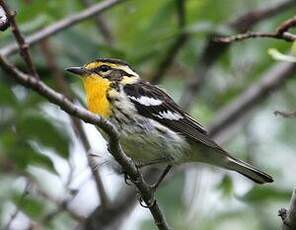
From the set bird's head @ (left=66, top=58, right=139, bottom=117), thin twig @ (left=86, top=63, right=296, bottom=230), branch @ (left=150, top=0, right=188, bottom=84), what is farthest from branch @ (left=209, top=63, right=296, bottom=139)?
bird's head @ (left=66, top=58, right=139, bottom=117)

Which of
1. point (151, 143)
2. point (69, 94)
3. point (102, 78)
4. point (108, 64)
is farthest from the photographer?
point (69, 94)

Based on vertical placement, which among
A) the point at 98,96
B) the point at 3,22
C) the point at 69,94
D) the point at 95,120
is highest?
the point at 3,22

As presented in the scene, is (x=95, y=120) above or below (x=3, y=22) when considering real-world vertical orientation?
below

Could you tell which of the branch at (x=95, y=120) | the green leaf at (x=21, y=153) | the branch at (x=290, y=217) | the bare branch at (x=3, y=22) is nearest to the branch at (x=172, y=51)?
the green leaf at (x=21, y=153)

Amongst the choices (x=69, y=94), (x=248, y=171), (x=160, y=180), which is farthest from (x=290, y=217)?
(x=69, y=94)

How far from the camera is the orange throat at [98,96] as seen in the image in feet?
17.5

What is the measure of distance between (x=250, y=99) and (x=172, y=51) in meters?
0.78

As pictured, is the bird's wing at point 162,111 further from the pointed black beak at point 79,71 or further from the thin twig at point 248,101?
the thin twig at point 248,101

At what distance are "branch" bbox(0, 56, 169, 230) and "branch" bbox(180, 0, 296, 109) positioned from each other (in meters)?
2.83

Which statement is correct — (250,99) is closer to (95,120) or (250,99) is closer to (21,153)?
(21,153)

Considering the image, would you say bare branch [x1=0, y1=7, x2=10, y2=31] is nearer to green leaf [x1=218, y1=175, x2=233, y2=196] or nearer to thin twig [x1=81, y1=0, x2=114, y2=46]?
green leaf [x1=218, y1=175, x2=233, y2=196]

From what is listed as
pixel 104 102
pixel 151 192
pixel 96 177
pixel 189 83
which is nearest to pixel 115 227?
pixel 96 177

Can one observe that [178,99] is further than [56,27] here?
Yes

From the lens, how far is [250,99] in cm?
729
